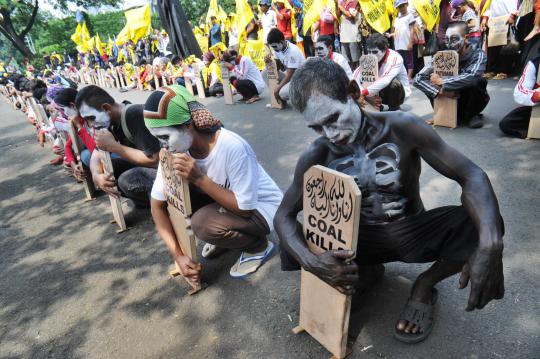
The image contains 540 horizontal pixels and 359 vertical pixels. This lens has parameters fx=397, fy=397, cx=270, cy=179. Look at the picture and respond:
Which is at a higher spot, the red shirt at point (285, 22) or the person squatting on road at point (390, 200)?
the red shirt at point (285, 22)

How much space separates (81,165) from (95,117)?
4.32 ft

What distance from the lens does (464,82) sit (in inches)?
186

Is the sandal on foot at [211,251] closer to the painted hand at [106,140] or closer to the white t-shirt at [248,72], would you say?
the painted hand at [106,140]

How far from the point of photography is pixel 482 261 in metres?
1.51

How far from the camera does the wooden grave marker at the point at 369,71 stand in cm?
498

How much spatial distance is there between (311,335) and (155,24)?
41.7 metres

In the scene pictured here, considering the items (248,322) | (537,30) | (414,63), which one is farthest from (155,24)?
(248,322)

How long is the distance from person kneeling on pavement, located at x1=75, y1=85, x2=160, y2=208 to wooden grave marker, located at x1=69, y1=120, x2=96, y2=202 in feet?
2.65

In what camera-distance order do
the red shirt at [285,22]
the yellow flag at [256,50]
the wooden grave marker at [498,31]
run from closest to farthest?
the wooden grave marker at [498,31] < the yellow flag at [256,50] < the red shirt at [285,22]

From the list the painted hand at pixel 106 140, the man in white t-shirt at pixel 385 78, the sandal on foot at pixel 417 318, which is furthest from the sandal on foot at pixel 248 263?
the man in white t-shirt at pixel 385 78

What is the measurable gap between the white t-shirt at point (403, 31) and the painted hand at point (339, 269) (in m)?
7.22

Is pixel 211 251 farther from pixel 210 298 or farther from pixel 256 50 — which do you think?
pixel 256 50

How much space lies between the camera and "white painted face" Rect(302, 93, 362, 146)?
1.79 meters

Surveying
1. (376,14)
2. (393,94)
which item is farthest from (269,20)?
(393,94)
